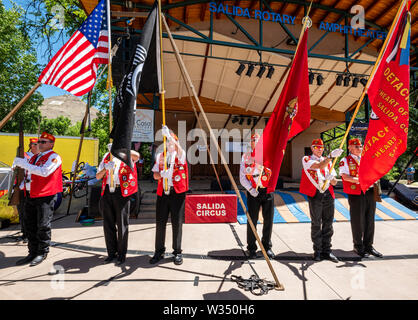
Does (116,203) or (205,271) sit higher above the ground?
(116,203)

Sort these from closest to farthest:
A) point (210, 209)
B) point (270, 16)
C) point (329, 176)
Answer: point (329, 176)
point (210, 209)
point (270, 16)

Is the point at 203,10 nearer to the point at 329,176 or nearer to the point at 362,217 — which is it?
the point at 329,176

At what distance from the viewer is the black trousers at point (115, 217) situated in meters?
3.44

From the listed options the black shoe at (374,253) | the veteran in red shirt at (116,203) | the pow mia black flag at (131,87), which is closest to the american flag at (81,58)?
the pow mia black flag at (131,87)

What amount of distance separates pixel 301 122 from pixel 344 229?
4.01 meters

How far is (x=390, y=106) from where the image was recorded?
9.59 ft

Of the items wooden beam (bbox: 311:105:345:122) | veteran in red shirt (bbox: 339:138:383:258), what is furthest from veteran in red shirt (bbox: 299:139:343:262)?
wooden beam (bbox: 311:105:345:122)

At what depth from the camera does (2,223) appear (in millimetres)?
5406

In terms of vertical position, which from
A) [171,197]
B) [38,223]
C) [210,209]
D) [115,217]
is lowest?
[210,209]

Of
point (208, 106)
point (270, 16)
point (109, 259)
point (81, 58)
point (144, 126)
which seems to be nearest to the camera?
point (81, 58)

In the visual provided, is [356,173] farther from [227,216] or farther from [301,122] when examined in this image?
[227,216]

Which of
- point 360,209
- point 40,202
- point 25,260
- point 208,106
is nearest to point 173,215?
point 40,202

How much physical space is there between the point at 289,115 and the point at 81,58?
323 cm

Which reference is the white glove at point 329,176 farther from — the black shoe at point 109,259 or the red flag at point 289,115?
the black shoe at point 109,259
